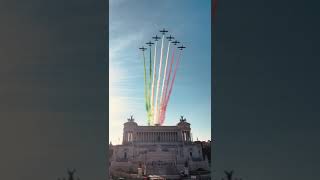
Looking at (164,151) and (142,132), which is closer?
(164,151)

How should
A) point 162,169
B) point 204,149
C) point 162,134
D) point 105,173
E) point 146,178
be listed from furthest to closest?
point 162,134, point 204,149, point 162,169, point 146,178, point 105,173

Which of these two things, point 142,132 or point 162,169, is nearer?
point 162,169

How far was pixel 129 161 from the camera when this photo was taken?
26.7 m

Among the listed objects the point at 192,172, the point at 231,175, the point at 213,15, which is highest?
the point at 213,15

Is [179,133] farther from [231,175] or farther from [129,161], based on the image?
[231,175]

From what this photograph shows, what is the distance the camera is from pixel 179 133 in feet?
98.6

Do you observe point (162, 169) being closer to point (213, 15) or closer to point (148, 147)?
point (148, 147)

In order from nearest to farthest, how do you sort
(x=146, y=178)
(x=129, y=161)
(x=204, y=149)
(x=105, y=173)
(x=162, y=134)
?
1. (x=105, y=173)
2. (x=146, y=178)
3. (x=129, y=161)
4. (x=204, y=149)
5. (x=162, y=134)

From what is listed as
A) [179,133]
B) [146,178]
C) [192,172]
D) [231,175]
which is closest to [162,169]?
[192,172]

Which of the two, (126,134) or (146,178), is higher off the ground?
(126,134)

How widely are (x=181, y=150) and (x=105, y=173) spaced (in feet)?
62.8

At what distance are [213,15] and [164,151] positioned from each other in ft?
64.2

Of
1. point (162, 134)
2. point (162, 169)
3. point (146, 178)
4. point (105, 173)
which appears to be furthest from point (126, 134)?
point (105, 173)

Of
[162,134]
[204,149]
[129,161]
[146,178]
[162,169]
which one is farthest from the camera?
[162,134]
